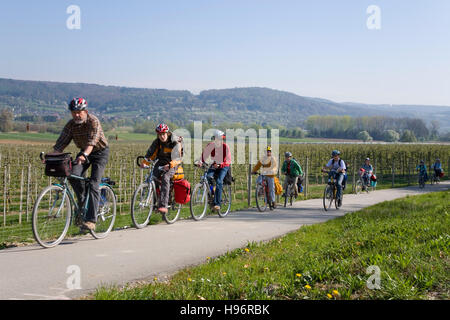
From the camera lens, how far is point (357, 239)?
7.24 meters

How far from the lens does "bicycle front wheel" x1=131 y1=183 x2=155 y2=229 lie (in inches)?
349

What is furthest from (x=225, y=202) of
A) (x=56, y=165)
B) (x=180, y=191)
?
(x=56, y=165)

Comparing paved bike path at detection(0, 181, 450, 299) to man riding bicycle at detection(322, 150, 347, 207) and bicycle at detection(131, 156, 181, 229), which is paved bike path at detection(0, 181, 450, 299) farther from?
man riding bicycle at detection(322, 150, 347, 207)

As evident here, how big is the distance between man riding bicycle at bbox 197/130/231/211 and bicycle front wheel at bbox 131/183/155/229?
223 centimetres

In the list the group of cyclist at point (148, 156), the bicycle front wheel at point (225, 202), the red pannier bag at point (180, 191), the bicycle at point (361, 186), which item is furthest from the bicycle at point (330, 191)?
the bicycle at point (361, 186)

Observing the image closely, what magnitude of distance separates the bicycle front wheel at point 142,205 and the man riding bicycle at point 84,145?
4.49ft

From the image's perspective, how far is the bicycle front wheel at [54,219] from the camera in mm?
6777

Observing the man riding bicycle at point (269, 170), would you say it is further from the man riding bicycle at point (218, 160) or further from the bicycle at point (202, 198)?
the man riding bicycle at point (218, 160)

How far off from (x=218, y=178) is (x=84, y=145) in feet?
13.9

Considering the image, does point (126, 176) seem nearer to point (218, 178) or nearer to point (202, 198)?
point (218, 178)

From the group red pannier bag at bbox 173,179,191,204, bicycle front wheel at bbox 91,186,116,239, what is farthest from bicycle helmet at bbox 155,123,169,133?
bicycle front wheel at bbox 91,186,116,239

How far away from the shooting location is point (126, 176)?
892 inches

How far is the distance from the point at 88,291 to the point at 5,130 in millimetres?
93761
